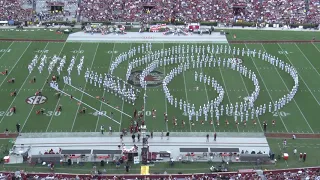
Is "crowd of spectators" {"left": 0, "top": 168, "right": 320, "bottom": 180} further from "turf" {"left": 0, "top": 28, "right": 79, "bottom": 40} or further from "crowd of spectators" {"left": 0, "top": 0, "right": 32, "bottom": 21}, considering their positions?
"crowd of spectators" {"left": 0, "top": 0, "right": 32, "bottom": 21}

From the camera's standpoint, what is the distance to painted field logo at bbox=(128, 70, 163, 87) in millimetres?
43969

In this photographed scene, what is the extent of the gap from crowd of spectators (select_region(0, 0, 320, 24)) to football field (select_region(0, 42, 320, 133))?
403 inches

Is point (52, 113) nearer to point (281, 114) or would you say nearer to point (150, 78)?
point (150, 78)

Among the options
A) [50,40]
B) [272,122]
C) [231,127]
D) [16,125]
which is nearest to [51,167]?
[16,125]

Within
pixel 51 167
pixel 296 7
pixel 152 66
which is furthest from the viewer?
pixel 296 7

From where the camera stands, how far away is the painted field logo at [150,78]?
44.0 metres

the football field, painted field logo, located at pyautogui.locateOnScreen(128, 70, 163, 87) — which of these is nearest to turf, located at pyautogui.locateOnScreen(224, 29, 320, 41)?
the football field

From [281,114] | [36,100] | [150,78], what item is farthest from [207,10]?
[36,100]

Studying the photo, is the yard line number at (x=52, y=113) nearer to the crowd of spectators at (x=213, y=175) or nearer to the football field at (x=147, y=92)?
the football field at (x=147, y=92)

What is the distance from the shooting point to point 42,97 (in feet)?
137

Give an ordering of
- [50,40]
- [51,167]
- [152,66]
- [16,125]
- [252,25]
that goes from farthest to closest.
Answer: [252,25] < [50,40] < [152,66] < [16,125] < [51,167]

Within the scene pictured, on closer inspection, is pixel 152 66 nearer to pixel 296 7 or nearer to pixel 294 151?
pixel 294 151

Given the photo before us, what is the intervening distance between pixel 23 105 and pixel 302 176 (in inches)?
796

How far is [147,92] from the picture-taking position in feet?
139
